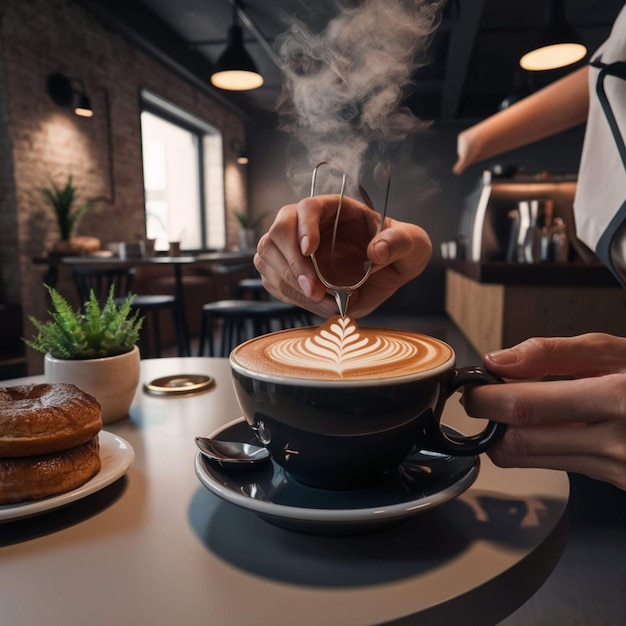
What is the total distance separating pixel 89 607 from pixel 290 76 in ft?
4.20

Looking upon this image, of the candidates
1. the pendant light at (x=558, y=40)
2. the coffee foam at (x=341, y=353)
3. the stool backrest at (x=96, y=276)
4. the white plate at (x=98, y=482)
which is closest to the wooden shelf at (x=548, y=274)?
the pendant light at (x=558, y=40)

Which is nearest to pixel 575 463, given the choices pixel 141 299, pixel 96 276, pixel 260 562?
pixel 260 562

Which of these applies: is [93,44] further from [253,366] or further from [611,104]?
[253,366]

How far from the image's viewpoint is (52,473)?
57 cm

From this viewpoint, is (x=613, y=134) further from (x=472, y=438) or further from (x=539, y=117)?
(x=472, y=438)

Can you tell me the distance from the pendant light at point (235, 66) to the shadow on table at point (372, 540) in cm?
513

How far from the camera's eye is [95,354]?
90cm

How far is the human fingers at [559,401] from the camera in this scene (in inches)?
20.9

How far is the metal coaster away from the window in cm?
631

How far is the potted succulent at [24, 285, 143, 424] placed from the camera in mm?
868

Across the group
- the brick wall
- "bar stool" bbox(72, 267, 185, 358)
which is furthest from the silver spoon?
the brick wall

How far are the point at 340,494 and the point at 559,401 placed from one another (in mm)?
247

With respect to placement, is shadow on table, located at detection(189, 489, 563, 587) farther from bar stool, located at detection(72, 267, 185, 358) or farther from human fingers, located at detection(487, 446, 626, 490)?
bar stool, located at detection(72, 267, 185, 358)

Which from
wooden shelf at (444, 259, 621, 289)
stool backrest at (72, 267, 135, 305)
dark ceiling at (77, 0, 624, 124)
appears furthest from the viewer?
dark ceiling at (77, 0, 624, 124)
